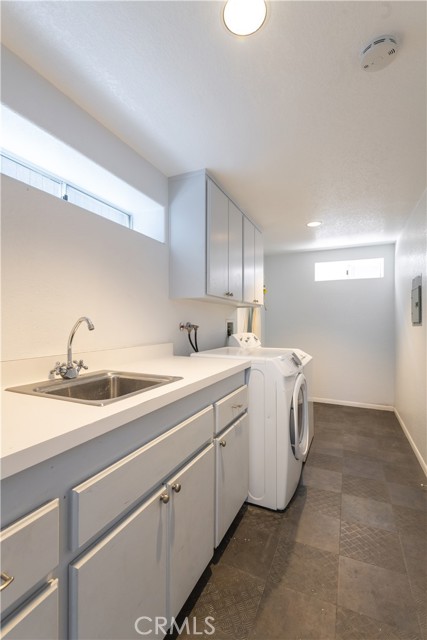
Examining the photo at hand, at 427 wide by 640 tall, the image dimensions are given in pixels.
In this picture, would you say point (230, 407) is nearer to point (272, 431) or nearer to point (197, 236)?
point (272, 431)

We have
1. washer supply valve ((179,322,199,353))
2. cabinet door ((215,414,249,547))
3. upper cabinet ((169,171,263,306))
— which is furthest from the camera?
washer supply valve ((179,322,199,353))

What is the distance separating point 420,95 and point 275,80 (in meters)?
0.71

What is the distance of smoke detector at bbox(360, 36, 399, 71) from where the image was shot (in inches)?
42.7

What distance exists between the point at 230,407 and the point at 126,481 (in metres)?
0.81

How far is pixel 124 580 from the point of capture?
81cm

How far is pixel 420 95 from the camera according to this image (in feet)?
4.49

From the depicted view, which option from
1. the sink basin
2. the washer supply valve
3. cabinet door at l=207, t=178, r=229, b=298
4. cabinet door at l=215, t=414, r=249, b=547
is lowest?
cabinet door at l=215, t=414, r=249, b=547

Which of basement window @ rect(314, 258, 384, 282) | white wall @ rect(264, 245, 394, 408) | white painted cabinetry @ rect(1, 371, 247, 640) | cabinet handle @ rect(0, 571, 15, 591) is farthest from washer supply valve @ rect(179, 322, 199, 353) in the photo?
basement window @ rect(314, 258, 384, 282)

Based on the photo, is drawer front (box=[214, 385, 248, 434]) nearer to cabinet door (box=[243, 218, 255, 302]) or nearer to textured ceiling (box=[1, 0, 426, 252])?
cabinet door (box=[243, 218, 255, 302])

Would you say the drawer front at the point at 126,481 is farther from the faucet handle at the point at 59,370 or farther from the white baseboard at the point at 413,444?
the white baseboard at the point at 413,444

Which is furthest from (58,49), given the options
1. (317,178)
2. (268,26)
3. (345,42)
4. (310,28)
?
(317,178)

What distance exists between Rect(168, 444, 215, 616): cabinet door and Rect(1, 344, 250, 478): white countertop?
0.32 meters

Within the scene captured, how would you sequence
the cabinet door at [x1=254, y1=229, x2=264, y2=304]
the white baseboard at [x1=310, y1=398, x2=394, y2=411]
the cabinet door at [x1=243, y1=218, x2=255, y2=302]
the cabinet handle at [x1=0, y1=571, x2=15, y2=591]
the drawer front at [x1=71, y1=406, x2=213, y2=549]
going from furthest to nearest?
the white baseboard at [x1=310, y1=398, x2=394, y2=411] < the cabinet door at [x1=254, y1=229, x2=264, y2=304] < the cabinet door at [x1=243, y1=218, x2=255, y2=302] < the drawer front at [x1=71, y1=406, x2=213, y2=549] < the cabinet handle at [x1=0, y1=571, x2=15, y2=591]

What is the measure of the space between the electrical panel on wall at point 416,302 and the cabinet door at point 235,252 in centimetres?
151
